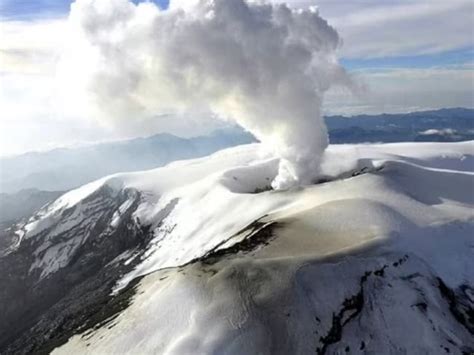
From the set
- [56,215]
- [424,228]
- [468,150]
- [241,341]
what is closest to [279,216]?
[424,228]

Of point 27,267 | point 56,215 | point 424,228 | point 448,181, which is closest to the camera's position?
point 424,228

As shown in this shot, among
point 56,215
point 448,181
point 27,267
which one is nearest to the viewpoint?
point 448,181

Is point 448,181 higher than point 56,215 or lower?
higher

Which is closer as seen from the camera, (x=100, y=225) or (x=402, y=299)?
(x=402, y=299)

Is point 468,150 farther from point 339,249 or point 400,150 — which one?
point 339,249

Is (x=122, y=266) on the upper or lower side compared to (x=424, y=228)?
lower

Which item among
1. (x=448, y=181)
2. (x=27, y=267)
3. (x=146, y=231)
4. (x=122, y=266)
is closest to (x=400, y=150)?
(x=448, y=181)

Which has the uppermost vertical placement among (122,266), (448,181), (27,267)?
(448,181)

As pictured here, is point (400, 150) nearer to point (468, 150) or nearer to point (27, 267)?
point (468, 150)

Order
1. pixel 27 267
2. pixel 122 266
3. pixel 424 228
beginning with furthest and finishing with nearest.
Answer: pixel 27 267 → pixel 122 266 → pixel 424 228
